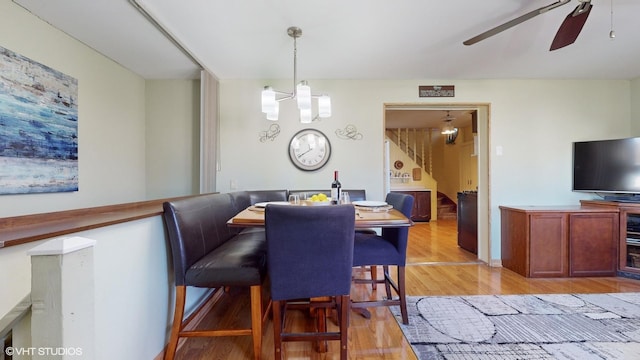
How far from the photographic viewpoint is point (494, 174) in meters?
3.15

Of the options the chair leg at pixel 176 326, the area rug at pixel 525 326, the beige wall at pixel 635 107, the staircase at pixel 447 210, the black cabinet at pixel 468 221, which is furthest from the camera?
the staircase at pixel 447 210

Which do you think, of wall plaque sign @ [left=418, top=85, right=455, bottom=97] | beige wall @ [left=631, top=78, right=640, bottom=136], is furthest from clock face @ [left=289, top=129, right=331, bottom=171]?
beige wall @ [left=631, top=78, right=640, bottom=136]

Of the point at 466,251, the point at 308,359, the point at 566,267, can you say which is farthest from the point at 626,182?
the point at 308,359

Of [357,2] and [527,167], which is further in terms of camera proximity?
[527,167]

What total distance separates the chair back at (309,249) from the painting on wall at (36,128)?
6.85 ft

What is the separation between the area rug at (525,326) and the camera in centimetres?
157

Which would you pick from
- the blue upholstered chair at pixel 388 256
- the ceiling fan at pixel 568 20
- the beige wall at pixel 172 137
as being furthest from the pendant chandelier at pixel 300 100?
the beige wall at pixel 172 137

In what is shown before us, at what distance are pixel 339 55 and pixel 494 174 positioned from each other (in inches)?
94.3

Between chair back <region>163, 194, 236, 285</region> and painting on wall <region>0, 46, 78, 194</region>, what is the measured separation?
1383mm

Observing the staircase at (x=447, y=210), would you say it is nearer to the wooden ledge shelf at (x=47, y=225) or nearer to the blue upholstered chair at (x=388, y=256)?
the blue upholstered chair at (x=388, y=256)

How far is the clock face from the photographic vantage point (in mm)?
3146

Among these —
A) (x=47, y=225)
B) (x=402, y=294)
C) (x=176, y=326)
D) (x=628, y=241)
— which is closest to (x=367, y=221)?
(x=402, y=294)

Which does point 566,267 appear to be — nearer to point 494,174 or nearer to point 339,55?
point 494,174

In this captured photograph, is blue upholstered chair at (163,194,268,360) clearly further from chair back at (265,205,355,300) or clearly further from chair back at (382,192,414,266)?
chair back at (382,192,414,266)
